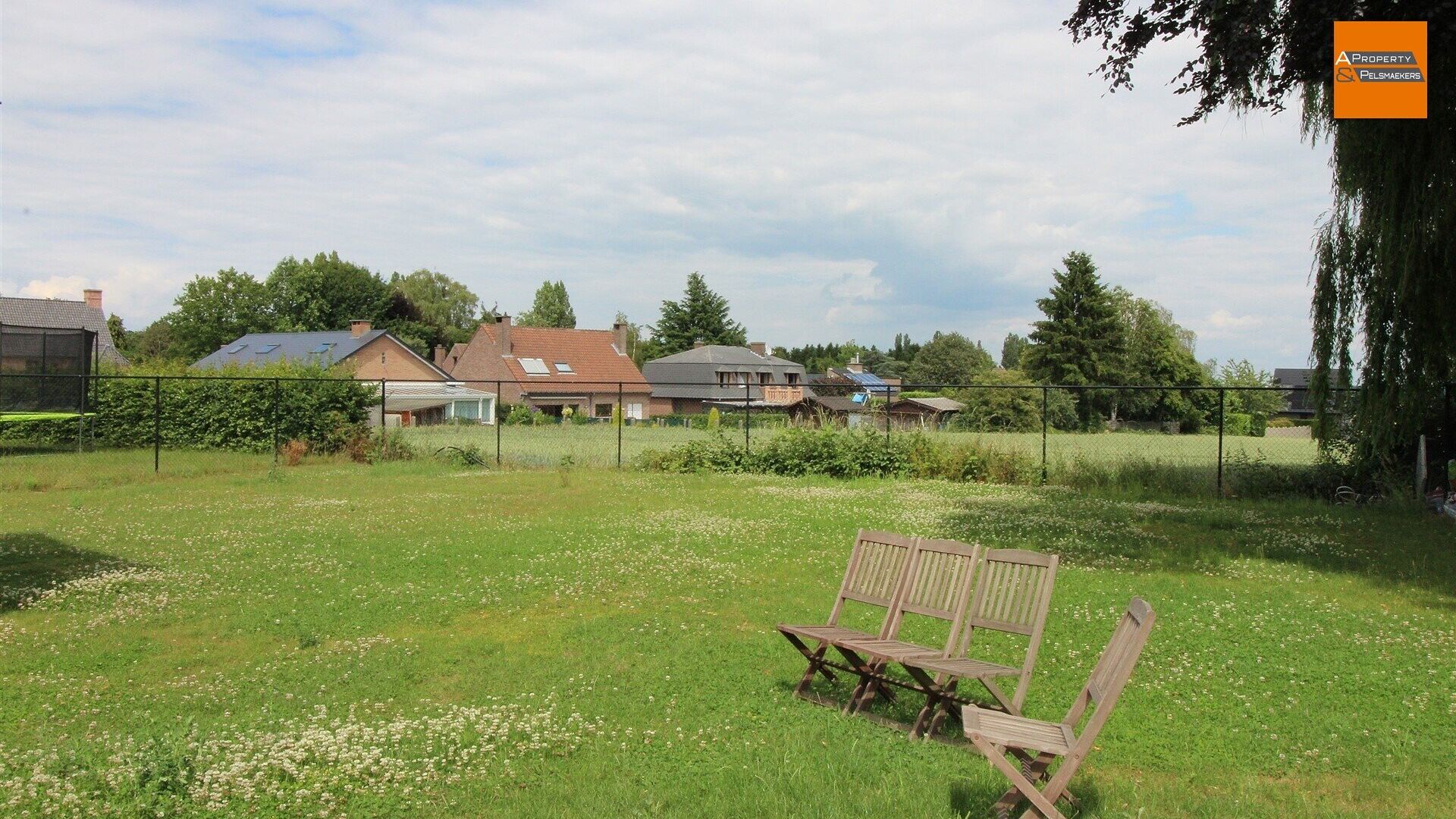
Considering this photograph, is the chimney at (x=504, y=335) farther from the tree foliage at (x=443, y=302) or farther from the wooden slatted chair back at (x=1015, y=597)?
the wooden slatted chair back at (x=1015, y=597)

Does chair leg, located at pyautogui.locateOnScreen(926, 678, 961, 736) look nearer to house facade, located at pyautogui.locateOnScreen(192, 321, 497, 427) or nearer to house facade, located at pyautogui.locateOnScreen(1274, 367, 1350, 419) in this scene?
house facade, located at pyautogui.locateOnScreen(1274, 367, 1350, 419)

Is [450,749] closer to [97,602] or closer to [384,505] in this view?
[97,602]

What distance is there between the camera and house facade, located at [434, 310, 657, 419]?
2749 inches

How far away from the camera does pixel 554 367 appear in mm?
75312

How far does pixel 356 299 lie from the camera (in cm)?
9212

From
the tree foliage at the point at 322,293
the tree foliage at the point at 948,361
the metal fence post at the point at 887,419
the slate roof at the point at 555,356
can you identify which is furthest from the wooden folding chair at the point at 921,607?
the tree foliage at the point at 948,361

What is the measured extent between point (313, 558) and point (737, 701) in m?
7.40

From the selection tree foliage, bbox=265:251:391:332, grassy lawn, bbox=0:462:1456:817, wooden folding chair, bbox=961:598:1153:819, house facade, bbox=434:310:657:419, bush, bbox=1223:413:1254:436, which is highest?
tree foliage, bbox=265:251:391:332

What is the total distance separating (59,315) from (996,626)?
63.6m

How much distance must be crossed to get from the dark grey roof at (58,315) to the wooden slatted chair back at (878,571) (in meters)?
55.0

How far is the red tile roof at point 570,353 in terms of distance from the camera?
74.1 metres

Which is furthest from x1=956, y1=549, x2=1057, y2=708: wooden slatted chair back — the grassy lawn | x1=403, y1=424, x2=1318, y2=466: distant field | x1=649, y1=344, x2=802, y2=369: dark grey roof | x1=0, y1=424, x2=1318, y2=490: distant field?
x1=649, y1=344, x2=802, y2=369: dark grey roof

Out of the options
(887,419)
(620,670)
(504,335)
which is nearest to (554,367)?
(504,335)

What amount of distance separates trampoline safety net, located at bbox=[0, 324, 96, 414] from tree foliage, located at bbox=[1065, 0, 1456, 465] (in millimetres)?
23410
